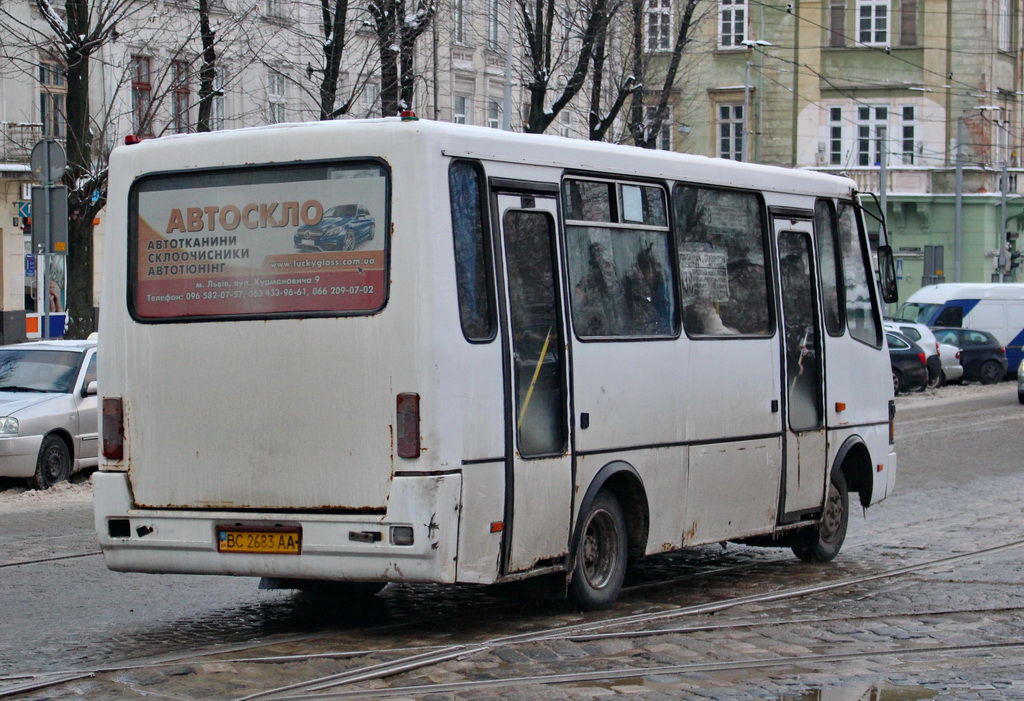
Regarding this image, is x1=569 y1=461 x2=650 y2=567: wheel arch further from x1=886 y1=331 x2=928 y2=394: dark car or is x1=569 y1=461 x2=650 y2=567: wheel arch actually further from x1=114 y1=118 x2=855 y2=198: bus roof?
x1=886 y1=331 x2=928 y2=394: dark car

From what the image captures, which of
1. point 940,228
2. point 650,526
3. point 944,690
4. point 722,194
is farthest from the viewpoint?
point 940,228

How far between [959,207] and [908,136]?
4.38 meters

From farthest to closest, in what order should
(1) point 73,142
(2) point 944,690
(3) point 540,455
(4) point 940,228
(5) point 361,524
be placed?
(4) point 940,228
(1) point 73,142
(3) point 540,455
(5) point 361,524
(2) point 944,690

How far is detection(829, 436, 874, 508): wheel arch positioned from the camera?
12242mm

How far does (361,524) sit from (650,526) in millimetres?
2308

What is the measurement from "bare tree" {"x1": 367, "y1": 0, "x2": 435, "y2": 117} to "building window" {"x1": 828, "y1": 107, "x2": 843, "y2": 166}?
34.8 m

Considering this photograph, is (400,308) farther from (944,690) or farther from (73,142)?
(73,142)

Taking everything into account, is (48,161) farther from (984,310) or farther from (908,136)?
(908,136)

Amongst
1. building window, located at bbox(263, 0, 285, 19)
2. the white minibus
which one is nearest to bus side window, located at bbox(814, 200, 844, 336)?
the white minibus

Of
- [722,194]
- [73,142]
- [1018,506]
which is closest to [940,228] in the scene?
[73,142]

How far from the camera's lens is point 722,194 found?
417 inches

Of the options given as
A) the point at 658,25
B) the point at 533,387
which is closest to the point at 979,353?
the point at 658,25

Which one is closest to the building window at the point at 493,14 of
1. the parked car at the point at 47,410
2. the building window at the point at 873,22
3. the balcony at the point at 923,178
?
the parked car at the point at 47,410

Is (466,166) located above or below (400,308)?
above
